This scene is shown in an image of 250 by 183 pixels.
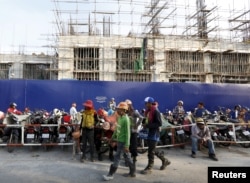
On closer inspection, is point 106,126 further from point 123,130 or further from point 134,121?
point 123,130

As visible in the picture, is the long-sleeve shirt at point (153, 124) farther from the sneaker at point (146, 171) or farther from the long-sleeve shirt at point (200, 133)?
the long-sleeve shirt at point (200, 133)

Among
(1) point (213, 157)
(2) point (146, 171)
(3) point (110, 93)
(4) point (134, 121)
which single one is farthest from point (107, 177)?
(3) point (110, 93)

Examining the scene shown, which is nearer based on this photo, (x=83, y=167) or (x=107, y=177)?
(x=107, y=177)

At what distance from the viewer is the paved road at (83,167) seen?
19.4ft

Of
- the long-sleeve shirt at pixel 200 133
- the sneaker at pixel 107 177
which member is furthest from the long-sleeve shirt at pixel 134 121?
the long-sleeve shirt at pixel 200 133

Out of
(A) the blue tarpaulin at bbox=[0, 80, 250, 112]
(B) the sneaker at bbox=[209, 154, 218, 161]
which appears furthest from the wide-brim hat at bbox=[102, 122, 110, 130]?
(A) the blue tarpaulin at bbox=[0, 80, 250, 112]

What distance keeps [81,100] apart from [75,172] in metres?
6.85

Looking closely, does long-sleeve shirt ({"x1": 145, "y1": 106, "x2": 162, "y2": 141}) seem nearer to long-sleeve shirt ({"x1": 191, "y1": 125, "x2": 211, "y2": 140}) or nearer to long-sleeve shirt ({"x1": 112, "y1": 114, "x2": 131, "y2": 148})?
long-sleeve shirt ({"x1": 112, "y1": 114, "x2": 131, "y2": 148})

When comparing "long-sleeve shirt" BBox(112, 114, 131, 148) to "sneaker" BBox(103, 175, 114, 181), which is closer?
"sneaker" BBox(103, 175, 114, 181)

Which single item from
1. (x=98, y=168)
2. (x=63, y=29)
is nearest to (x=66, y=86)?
(x=98, y=168)

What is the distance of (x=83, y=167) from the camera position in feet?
22.2

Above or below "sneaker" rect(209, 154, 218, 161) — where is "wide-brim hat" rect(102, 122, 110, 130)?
above

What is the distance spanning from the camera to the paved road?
5918mm

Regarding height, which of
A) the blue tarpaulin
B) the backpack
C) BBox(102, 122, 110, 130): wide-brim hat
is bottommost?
BBox(102, 122, 110, 130): wide-brim hat
